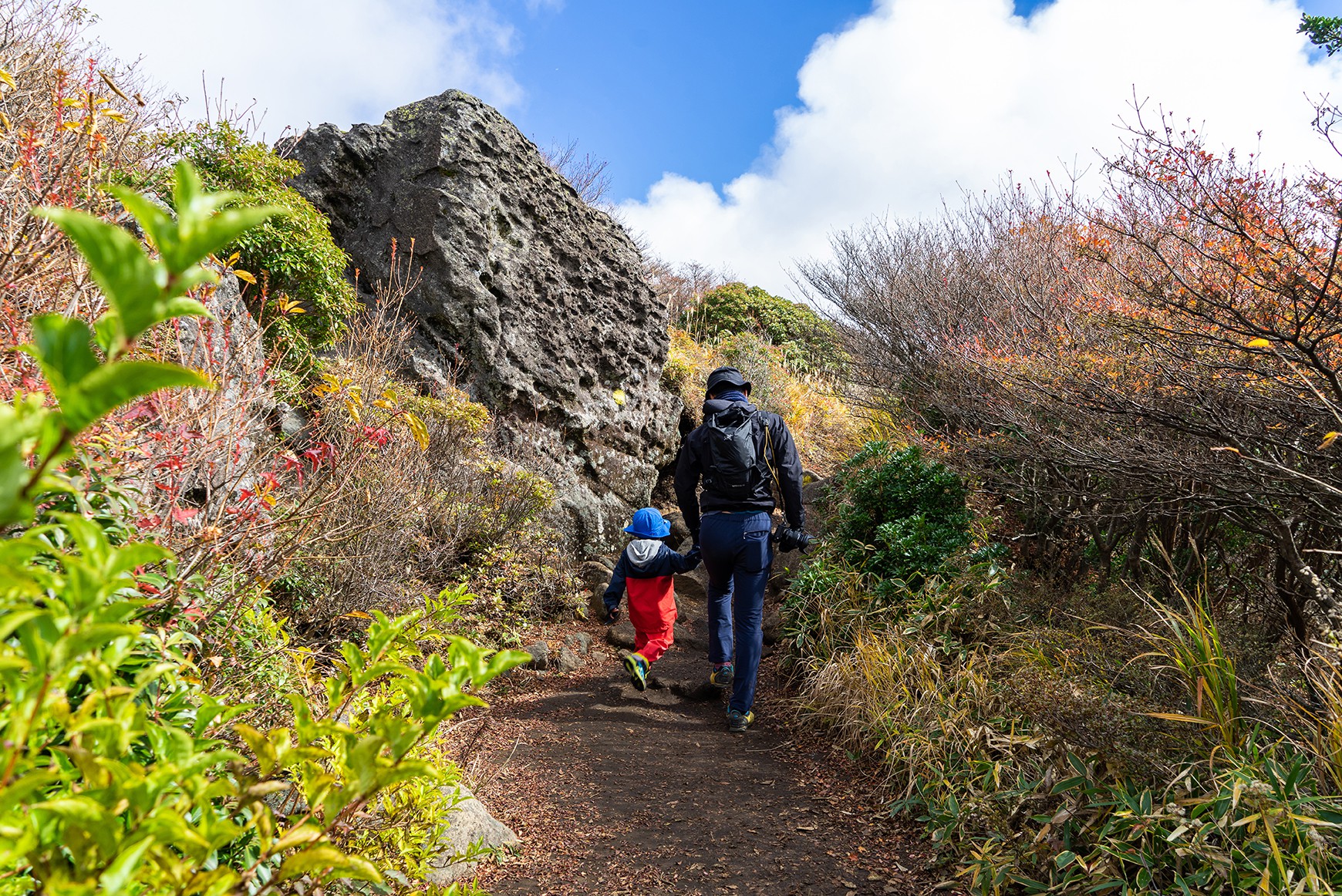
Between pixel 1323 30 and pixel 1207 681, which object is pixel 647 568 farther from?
pixel 1323 30

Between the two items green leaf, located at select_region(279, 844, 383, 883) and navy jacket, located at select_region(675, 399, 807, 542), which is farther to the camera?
navy jacket, located at select_region(675, 399, 807, 542)

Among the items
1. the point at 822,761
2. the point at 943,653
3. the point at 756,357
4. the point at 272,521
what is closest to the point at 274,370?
the point at 272,521

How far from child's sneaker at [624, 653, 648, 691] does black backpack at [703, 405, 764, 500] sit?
137 centimetres

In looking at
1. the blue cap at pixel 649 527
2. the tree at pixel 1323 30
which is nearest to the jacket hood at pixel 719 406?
the blue cap at pixel 649 527

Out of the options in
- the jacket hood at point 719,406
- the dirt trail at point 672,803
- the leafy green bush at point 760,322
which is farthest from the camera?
the leafy green bush at point 760,322

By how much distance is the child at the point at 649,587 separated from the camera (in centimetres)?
527

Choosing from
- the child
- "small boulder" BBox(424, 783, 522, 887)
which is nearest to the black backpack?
the child

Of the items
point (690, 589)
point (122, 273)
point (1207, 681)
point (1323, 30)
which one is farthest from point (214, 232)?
point (1323, 30)

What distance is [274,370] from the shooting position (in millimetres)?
3381

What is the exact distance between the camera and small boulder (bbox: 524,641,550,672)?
5.38m

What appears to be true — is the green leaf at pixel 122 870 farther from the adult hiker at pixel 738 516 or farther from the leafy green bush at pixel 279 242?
the leafy green bush at pixel 279 242

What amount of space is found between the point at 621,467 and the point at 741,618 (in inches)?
165

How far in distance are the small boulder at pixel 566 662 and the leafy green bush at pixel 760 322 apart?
11656 mm

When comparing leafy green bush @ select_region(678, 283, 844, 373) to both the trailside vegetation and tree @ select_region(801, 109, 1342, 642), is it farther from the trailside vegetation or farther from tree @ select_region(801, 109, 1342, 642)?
the trailside vegetation
